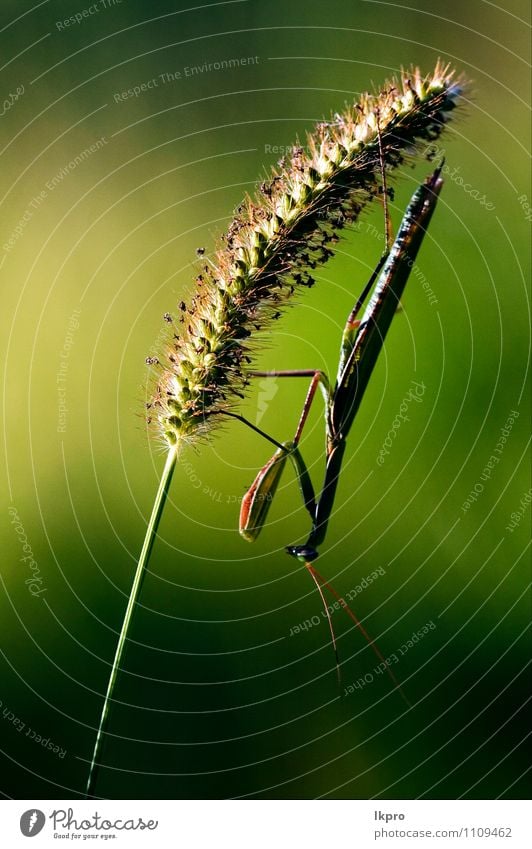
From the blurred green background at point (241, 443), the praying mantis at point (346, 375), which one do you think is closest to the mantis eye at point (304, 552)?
the praying mantis at point (346, 375)

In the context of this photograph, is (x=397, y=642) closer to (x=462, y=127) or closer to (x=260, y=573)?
(x=260, y=573)

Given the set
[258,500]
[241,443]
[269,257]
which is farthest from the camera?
[241,443]

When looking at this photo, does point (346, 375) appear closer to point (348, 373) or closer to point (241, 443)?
point (348, 373)

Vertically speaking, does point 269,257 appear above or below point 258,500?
above

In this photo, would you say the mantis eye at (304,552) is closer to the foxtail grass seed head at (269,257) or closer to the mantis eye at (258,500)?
the mantis eye at (258,500)

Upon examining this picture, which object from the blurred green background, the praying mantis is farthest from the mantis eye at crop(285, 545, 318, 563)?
the blurred green background

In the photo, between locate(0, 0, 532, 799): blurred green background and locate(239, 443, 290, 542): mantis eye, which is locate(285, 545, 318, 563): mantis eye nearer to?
locate(239, 443, 290, 542): mantis eye

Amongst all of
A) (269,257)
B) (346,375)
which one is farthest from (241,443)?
(269,257)
